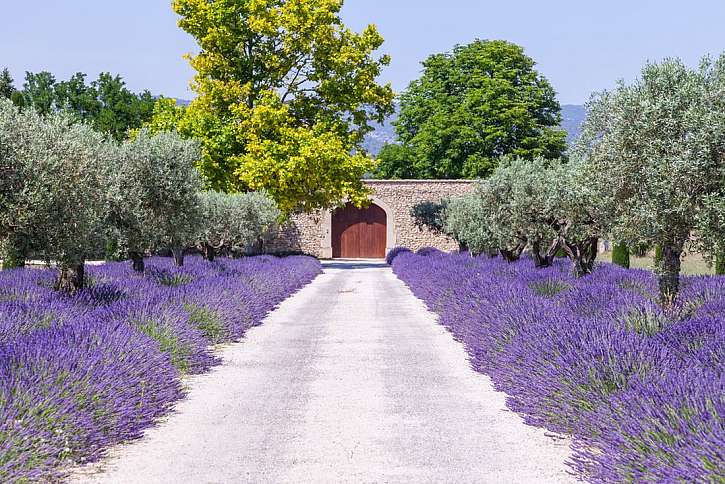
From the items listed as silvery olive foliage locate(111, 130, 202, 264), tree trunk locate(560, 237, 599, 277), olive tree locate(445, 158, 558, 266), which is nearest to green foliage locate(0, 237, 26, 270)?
silvery olive foliage locate(111, 130, 202, 264)

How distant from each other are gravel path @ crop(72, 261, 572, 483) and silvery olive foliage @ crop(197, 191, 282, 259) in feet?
48.1

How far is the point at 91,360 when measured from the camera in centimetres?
695

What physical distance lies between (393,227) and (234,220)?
21682mm

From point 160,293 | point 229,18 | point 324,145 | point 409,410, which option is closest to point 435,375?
point 409,410

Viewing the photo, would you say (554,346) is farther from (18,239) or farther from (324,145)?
(324,145)

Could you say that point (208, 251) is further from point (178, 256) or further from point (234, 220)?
point (178, 256)

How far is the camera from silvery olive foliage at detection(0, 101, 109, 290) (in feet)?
33.1

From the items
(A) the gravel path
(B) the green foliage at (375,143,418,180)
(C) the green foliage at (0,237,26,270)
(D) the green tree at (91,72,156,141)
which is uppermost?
(D) the green tree at (91,72,156,141)

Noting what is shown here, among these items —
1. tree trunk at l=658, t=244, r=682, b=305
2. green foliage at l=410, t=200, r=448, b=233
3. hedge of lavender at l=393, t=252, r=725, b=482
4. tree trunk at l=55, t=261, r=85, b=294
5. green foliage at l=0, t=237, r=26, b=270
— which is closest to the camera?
hedge of lavender at l=393, t=252, r=725, b=482

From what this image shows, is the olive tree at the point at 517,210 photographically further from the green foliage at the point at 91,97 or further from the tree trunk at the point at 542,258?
the green foliage at the point at 91,97

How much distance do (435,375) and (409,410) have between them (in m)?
1.95

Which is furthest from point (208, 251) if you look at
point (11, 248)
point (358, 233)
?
point (358, 233)

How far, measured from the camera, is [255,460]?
19.4ft

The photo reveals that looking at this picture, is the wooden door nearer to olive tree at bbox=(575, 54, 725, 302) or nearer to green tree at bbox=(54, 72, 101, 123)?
green tree at bbox=(54, 72, 101, 123)
